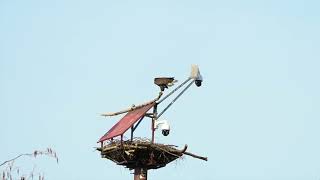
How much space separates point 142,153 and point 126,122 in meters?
2.28

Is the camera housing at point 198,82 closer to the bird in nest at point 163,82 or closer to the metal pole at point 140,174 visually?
the bird in nest at point 163,82

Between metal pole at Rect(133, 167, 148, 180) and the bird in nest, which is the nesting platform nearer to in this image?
metal pole at Rect(133, 167, 148, 180)

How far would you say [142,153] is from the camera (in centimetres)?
2138

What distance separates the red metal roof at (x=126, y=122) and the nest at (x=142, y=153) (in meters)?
0.50

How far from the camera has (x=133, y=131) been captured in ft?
72.9

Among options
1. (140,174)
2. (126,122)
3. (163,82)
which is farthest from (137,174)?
(163,82)

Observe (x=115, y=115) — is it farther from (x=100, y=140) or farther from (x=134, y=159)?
(x=134, y=159)

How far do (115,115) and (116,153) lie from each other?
3932mm

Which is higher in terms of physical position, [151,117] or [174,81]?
[174,81]

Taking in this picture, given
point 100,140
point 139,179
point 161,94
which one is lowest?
point 139,179

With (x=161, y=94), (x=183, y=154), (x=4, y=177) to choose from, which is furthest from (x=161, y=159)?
(x=4, y=177)

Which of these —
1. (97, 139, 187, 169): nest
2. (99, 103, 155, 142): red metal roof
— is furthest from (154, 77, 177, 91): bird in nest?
(97, 139, 187, 169): nest

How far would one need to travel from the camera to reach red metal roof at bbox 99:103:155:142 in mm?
22219

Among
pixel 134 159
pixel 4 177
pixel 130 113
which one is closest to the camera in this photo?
pixel 4 177
